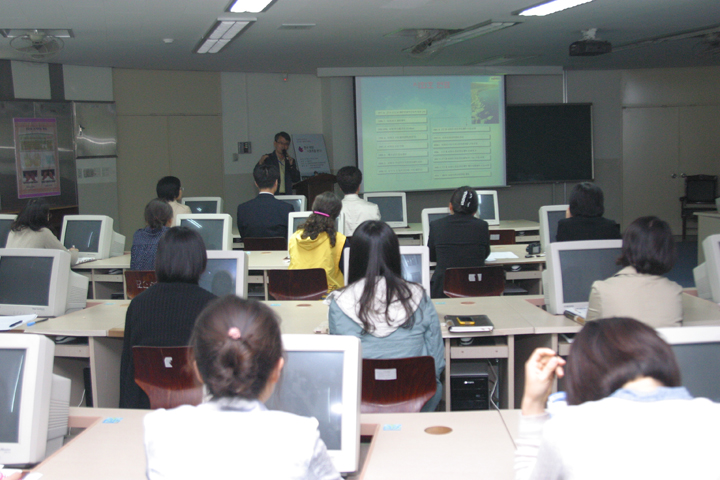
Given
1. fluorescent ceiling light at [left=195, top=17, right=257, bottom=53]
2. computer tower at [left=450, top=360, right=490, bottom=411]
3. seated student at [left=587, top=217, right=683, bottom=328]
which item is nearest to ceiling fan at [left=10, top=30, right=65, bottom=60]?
fluorescent ceiling light at [left=195, top=17, right=257, bottom=53]

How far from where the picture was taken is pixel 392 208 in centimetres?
685

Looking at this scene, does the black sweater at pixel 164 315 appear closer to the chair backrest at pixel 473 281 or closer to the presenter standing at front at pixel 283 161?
the chair backrest at pixel 473 281

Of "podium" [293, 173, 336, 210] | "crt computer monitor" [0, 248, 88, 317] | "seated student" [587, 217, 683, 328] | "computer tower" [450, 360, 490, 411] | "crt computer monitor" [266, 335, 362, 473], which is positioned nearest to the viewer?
"crt computer monitor" [266, 335, 362, 473]

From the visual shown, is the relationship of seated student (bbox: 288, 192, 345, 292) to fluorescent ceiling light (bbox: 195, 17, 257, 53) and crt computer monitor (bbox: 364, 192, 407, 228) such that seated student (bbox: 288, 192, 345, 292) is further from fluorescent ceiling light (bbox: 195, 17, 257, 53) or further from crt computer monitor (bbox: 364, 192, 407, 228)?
crt computer monitor (bbox: 364, 192, 407, 228)

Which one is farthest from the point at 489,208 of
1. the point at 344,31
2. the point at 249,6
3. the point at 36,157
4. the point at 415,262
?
the point at 36,157

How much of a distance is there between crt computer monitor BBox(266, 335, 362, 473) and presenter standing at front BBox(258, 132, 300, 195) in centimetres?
696

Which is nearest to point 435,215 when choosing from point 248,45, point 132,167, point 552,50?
point 248,45

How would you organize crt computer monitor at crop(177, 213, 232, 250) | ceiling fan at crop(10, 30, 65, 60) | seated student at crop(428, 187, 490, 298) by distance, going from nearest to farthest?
seated student at crop(428, 187, 490, 298), crt computer monitor at crop(177, 213, 232, 250), ceiling fan at crop(10, 30, 65, 60)

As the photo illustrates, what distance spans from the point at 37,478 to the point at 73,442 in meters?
0.25

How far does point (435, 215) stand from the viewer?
5.52m

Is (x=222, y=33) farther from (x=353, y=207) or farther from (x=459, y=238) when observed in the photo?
(x=459, y=238)

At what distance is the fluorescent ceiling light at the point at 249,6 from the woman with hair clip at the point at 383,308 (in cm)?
335

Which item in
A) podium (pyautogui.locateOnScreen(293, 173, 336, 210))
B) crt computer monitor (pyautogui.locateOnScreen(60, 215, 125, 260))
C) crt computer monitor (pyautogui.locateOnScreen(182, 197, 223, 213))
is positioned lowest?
crt computer monitor (pyautogui.locateOnScreen(60, 215, 125, 260))

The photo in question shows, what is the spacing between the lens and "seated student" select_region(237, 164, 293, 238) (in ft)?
18.1
